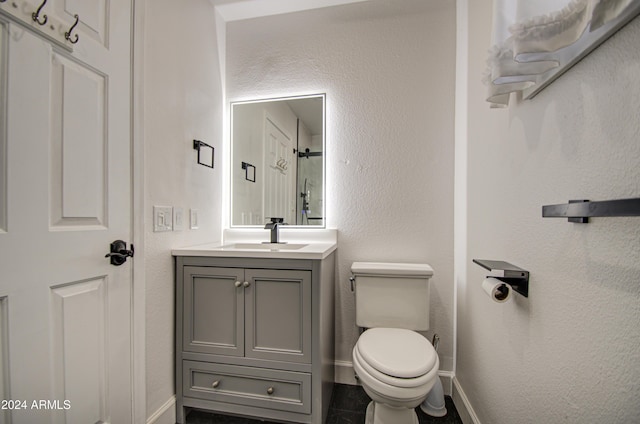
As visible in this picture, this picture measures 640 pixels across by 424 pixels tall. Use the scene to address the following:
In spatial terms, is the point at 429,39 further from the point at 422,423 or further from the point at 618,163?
the point at 422,423

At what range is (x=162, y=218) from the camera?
131 cm

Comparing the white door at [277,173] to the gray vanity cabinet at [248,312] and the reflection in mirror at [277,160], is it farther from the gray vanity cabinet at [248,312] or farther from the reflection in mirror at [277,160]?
the gray vanity cabinet at [248,312]

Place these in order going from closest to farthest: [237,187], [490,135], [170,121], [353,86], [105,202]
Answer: [105,202] < [490,135] < [170,121] < [353,86] < [237,187]

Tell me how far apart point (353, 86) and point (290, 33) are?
0.64 metres

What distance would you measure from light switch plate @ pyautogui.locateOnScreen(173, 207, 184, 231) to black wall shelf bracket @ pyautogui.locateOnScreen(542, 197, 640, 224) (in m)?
1.58

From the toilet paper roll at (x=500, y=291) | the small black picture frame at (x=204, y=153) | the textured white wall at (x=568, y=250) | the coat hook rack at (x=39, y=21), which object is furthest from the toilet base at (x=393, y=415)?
the coat hook rack at (x=39, y=21)

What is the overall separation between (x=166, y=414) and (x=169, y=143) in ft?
4.64

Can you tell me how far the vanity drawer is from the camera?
1.31m

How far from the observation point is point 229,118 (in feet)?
6.62

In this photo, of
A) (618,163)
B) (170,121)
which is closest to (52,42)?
(170,121)

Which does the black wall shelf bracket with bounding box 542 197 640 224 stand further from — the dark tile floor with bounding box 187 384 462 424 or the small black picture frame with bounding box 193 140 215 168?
the small black picture frame with bounding box 193 140 215 168

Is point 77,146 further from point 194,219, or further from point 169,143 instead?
point 194,219

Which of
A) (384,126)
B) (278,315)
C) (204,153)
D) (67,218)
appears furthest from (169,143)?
(384,126)

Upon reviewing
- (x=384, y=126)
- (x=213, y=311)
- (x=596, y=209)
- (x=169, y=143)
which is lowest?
(x=213, y=311)
